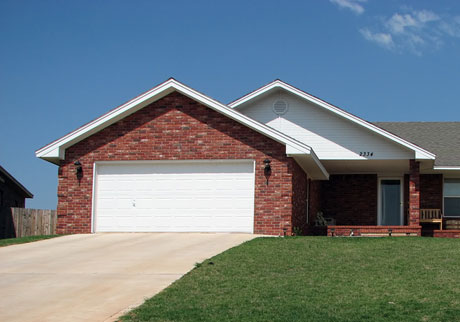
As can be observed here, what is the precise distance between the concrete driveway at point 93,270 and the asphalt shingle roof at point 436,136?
999cm

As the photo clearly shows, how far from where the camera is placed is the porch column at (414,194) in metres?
21.2

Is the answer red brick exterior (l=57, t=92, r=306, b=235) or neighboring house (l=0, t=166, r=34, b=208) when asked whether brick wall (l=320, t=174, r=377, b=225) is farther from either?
neighboring house (l=0, t=166, r=34, b=208)

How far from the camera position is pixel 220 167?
759 inches

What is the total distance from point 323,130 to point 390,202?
5673 millimetres

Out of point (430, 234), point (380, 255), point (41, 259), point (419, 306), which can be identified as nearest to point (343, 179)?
point (430, 234)

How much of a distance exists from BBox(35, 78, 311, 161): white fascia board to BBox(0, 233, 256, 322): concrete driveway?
113 inches

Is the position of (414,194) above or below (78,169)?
below

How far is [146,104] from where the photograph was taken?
769 inches

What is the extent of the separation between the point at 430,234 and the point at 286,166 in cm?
833

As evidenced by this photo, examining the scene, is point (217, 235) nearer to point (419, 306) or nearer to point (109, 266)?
point (109, 266)

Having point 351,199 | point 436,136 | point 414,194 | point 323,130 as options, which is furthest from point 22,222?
point 436,136

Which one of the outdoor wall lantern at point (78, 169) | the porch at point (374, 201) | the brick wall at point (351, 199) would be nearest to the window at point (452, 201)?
the porch at point (374, 201)

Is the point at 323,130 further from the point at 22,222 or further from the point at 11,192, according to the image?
the point at 11,192

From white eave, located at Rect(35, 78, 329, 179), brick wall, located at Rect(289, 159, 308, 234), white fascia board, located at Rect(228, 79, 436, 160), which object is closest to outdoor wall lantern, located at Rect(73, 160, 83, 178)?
white eave, located at Rect(35, 78, 329, 179)
